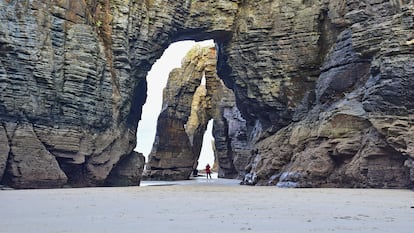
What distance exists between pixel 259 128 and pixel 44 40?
15426 mm

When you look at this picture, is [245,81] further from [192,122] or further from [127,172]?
[192,122]

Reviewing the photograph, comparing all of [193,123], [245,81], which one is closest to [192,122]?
[193,123]

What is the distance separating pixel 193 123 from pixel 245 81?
24683mm

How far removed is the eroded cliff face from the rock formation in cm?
1483

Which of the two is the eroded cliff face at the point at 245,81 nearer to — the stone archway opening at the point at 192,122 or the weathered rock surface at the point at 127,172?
the weathered rock surface at the point at 127,172

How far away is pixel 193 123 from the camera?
174 ft

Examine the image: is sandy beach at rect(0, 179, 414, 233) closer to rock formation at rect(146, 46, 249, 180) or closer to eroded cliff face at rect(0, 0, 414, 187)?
eroded cliff face at rect(0, 0, 414, 187)

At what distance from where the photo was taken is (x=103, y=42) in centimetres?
2539

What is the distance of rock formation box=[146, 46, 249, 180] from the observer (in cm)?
4484

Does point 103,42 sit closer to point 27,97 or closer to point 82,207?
point 27,97

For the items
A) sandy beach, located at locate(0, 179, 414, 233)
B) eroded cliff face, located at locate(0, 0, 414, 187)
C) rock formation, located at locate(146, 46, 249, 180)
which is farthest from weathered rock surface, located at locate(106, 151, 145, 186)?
sandy beach, located at locate(0, 179, 414, 233)

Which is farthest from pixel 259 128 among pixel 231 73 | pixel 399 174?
pixel 399 174

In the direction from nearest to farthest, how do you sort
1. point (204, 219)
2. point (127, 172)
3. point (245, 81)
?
point (204, 219) → point (127, 172) → point (245, 81)

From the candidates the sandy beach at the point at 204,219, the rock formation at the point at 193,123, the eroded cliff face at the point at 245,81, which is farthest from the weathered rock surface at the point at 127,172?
the sandy beach at the point at 204,219
